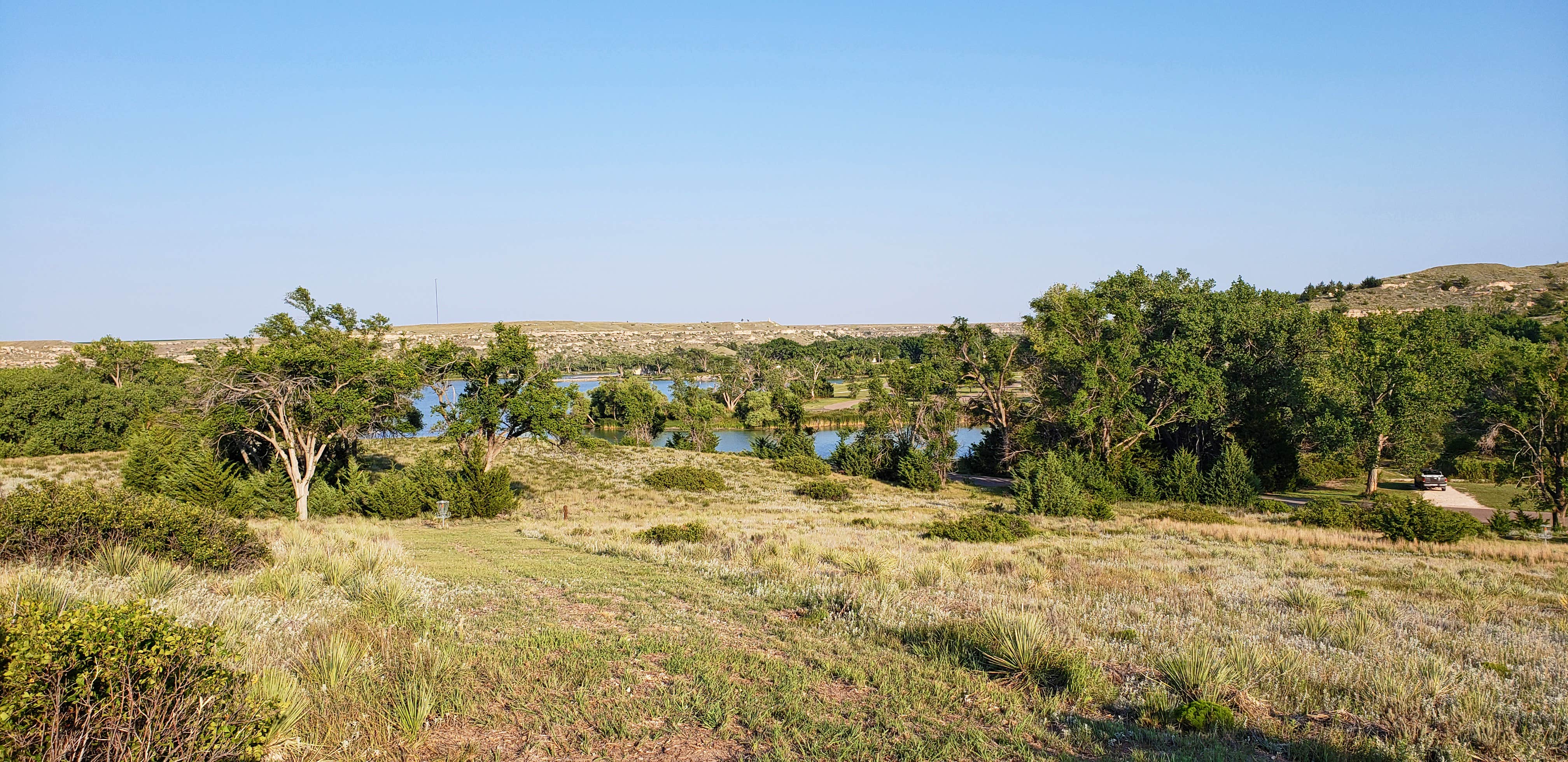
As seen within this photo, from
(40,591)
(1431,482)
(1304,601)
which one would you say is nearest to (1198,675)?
(1304,601)

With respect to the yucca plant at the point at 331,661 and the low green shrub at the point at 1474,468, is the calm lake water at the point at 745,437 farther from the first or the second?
the yucca plant at the point at 331,661

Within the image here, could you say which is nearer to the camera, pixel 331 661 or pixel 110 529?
pixel 331 661

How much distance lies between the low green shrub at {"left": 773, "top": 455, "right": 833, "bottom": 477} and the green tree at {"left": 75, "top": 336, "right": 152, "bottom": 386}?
1914 inches

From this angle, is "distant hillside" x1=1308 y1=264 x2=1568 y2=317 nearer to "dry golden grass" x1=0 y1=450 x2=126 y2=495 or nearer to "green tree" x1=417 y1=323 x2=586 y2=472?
"green tree" x1=417 y1=323 x2=586 y2=472

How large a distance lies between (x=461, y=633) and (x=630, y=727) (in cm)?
278

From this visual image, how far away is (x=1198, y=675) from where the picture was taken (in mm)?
6500

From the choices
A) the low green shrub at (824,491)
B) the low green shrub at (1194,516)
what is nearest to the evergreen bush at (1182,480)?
the low green shrub at (1194,516)

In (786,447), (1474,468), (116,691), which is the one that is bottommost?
(786,447)

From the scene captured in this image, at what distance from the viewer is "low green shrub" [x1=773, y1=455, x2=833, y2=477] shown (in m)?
48.2

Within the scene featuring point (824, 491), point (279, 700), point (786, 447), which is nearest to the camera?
point (279, 700)

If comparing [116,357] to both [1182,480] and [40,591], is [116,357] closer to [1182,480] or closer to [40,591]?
[40,591]

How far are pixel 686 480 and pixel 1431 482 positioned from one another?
3881 cm

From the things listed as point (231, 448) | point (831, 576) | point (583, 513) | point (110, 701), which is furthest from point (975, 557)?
point (231, 448)

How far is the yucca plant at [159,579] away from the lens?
743 centimetres
